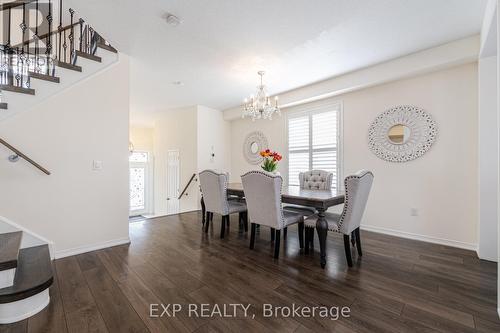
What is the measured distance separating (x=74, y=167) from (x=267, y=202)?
2.38 m

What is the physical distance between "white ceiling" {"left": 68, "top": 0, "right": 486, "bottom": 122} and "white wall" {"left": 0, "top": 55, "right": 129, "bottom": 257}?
0.66 metres

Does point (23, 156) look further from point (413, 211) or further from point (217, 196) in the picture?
point (413, 211)

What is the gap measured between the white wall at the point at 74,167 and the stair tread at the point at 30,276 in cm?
28

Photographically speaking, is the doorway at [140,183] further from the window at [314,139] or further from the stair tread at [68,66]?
the window at [314,139]

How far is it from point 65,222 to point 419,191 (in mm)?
4755

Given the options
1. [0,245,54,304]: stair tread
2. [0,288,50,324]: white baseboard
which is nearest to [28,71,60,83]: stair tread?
[0,245,54,304]: stair tread

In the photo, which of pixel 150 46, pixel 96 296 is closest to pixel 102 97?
pixel 150 46

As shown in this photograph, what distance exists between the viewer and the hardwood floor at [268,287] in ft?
4.81

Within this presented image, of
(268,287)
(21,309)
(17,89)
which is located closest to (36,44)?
(17,89)

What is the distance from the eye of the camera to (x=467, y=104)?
2834 millimetres

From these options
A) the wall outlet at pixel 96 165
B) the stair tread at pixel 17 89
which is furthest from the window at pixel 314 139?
the stair tread at pixel 17 89

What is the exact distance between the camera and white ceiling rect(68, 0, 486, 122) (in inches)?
83.3

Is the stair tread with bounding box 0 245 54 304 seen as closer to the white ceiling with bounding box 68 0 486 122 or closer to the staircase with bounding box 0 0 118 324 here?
the staircase with bounding box 0 0 118 324

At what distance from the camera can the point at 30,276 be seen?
1.75 metres
